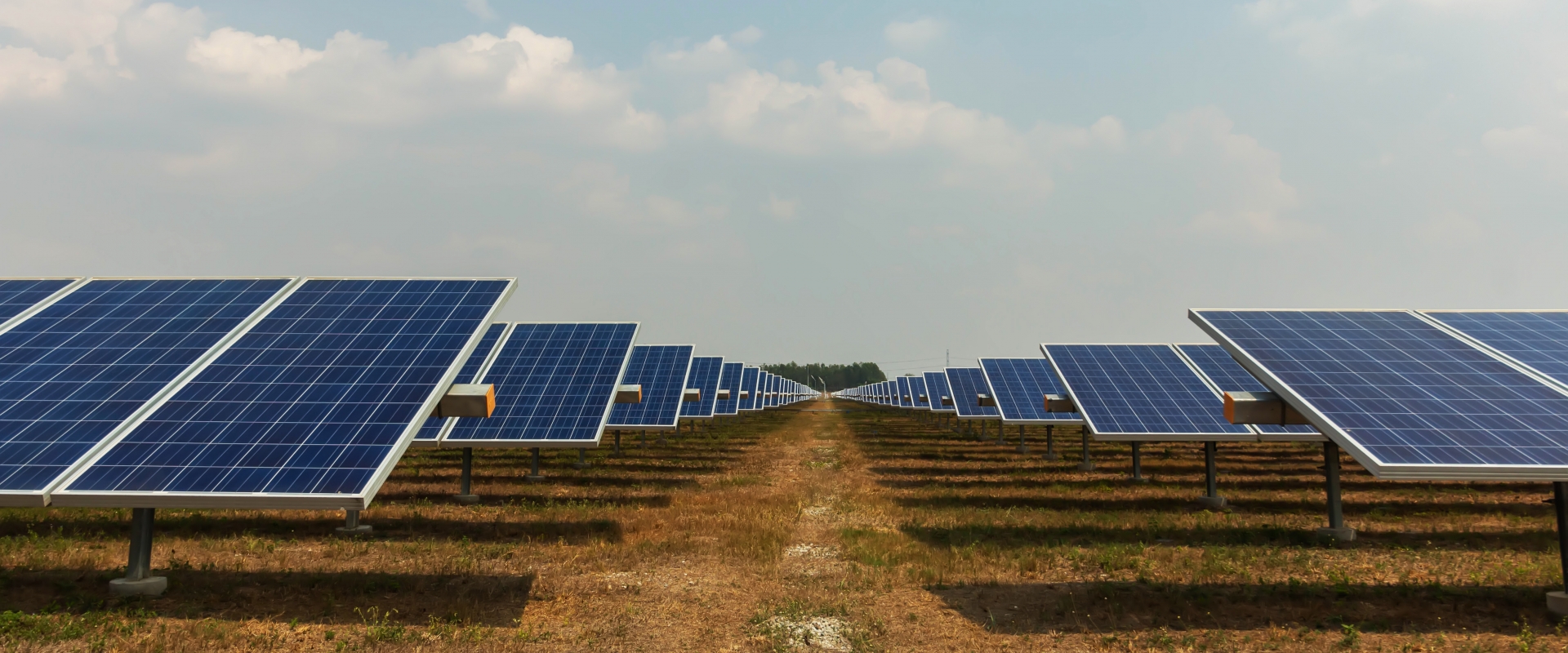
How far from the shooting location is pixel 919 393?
73.4 meters

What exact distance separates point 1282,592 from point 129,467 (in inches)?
593

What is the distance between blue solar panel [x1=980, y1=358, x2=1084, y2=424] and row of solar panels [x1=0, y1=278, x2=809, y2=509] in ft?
63.1

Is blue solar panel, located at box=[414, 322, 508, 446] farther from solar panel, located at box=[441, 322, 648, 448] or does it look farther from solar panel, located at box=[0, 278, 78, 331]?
solar panel, located at box=[0, 278, 78, 331]

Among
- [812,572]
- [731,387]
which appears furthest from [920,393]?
[812,572]

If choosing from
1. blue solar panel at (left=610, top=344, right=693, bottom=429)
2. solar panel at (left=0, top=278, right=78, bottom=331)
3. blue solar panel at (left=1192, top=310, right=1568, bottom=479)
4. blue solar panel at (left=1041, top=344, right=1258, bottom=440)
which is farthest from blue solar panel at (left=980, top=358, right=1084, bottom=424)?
solar panel at (left=0, top=278, right=78, bottom=331)

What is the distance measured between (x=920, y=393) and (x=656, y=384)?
4196cm

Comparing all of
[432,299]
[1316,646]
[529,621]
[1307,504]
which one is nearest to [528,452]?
[432,299]

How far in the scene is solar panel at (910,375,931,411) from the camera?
212 ft

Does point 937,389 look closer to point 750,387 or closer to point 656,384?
point 750,387

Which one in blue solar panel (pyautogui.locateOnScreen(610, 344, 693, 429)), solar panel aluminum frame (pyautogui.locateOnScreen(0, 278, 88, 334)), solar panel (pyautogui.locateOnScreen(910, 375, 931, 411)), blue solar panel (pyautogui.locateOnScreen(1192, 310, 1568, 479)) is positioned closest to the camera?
blue solar panel (pyautogui.locateOnScreen(1192, 310, 1568, 479))

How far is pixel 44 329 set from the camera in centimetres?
1385

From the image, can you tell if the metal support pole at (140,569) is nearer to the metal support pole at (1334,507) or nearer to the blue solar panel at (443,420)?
the blue solar panel at (443,420)

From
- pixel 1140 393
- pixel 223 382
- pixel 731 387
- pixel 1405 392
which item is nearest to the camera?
pixel 223 382

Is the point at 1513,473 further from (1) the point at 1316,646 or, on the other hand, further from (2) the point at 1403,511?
(2) the point at 1403,511
